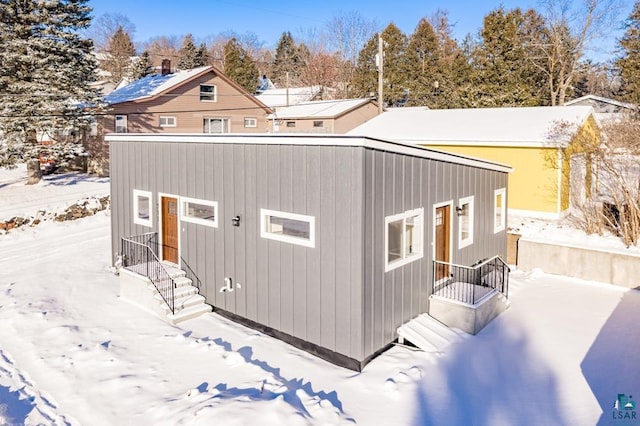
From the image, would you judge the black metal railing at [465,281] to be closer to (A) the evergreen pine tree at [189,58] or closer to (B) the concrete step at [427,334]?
(B) the concrete step at [427,334]

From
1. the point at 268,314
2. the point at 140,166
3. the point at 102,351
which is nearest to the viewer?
the point at 102,351

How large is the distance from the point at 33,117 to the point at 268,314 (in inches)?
558

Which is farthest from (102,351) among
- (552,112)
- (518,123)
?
(552,112)

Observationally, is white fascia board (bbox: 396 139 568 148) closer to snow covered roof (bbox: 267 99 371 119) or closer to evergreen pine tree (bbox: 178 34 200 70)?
snow covered roof (bbox: 267 99 371 119)

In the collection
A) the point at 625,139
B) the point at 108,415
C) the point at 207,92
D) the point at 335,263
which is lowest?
the point at 108,415

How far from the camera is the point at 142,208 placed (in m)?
11.2

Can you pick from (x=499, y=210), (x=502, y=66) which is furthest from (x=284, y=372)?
(x=502, y=66)

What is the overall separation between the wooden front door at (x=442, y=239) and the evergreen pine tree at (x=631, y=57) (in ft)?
80.0

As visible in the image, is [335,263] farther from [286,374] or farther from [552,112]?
[552,112]

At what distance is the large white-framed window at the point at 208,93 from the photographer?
85.6 feet

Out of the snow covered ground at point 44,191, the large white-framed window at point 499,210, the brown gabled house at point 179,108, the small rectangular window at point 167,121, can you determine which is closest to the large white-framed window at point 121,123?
the brown gabled house at point 179,108

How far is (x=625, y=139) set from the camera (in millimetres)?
12438

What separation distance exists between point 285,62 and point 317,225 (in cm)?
5630

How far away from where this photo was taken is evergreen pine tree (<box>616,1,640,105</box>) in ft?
92.6
